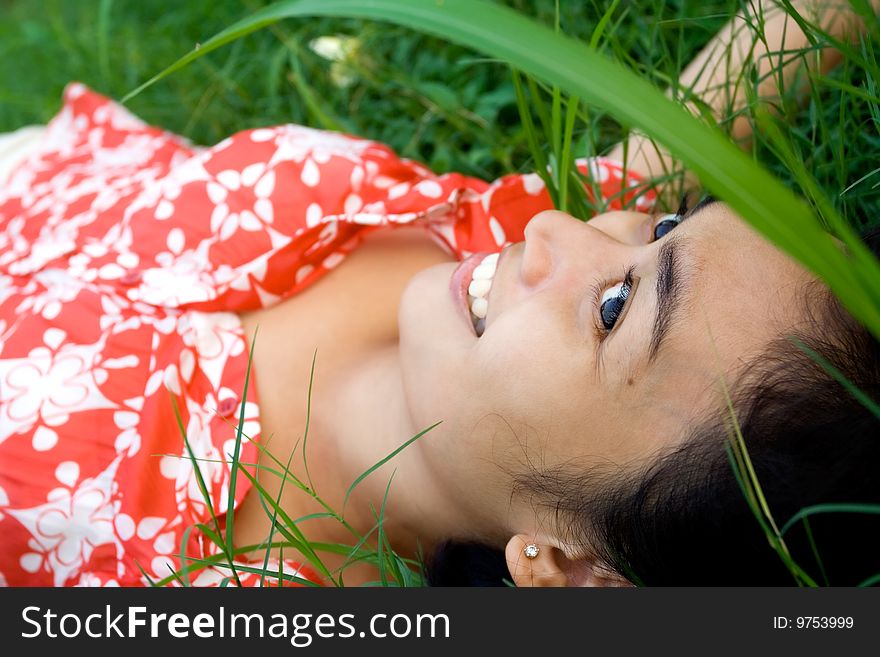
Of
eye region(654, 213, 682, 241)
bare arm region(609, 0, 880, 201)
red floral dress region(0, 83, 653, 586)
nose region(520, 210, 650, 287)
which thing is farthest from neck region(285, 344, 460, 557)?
bare arm region(609, 0, 880, 201)

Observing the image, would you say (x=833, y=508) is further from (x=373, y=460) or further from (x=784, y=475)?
(x=373, y=460)

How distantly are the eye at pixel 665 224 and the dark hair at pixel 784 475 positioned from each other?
232 millimetres

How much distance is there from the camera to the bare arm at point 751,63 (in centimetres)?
120

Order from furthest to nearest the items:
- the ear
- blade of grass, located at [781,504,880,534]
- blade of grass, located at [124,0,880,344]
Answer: the ear → blade of grass, located at [781,504,880,534] → blade of grass, located at [124,0,880,344]

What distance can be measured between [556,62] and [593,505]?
0.51 metres

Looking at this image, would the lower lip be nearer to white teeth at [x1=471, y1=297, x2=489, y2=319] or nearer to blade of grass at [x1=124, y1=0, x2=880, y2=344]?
white teeth at [x1=471, y1=297, x2=489, y2=319]

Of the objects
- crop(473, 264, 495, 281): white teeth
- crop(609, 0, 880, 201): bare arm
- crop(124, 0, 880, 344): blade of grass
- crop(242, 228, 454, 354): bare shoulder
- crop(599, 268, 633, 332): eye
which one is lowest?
crop(124, 0, 880, 344): blade of grass

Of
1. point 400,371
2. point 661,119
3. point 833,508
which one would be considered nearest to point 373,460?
point 400,371

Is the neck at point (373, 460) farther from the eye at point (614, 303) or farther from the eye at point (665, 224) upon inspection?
the eye at point (665, 224)

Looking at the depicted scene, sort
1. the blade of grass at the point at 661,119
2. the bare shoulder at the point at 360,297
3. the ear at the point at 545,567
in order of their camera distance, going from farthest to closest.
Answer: the bare shoulder at the point at 360,297, the ear at the point at 545,567, the blade of grass at the point at 661,119

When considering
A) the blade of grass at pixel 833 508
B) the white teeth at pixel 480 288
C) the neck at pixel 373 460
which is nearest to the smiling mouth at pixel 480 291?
the white teeth at pixel 480 288

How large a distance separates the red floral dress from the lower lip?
0.78 ft

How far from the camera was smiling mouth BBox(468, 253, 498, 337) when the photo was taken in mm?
1077

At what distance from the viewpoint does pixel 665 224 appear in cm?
103
